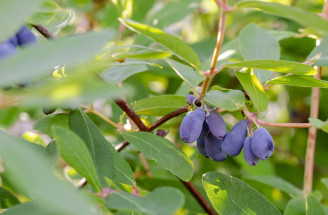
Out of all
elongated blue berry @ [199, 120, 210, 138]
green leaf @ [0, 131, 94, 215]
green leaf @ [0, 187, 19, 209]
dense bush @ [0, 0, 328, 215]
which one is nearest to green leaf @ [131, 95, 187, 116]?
dense bush @ [0, 0, 328, 215]

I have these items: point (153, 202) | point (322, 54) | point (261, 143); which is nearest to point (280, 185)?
point (322, 54)

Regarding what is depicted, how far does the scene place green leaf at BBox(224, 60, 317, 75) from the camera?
0.79 meters

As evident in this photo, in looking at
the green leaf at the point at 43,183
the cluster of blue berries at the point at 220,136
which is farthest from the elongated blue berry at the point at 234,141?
the green leaf at the point at 43,183

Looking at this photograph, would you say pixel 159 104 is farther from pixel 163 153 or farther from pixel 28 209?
pixel 28 209

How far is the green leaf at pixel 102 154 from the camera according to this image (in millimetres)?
810

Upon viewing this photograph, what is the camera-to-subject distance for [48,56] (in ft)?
1.43

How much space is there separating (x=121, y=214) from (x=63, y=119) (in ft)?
0.74

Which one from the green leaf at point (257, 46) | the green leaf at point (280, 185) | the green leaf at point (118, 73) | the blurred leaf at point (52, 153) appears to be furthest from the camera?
the green leaf at point (280, 185)

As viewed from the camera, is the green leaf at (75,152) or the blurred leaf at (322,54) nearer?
the green leaf at (75,152)

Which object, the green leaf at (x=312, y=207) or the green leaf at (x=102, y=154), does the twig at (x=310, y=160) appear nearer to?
the green leaf at (x=312, y=207)

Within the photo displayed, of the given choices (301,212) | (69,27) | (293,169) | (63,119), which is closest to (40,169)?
(63,119)

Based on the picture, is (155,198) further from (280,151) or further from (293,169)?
(280,151)

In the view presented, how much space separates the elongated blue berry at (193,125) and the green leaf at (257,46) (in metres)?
0.33

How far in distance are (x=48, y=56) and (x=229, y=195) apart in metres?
0.51
